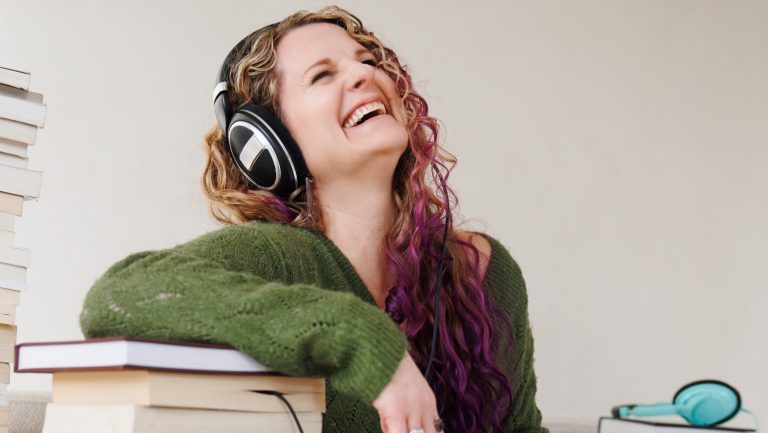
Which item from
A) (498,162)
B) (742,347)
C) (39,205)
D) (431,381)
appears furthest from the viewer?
(742,347)

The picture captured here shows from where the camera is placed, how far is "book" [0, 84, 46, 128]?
3.98 ft

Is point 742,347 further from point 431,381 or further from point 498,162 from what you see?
point 431,381

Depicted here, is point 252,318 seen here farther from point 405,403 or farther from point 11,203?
point 11,203

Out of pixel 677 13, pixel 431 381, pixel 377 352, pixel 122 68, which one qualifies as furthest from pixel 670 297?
pixel 377 352

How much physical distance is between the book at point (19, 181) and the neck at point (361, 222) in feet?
1.51

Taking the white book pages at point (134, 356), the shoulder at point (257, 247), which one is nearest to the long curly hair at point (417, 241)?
the shoulder at point (257, 247)

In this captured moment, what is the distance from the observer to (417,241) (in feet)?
4.79

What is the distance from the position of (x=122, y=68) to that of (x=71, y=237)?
14.3 inches

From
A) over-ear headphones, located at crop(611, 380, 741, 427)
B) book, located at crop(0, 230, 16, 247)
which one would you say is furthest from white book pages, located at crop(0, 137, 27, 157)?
over-ear headphones, located at crop(611, 380, 741, 427)

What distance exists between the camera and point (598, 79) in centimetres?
231

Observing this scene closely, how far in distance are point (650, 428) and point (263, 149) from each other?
738 millimetres

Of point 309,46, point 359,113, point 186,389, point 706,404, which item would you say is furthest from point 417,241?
point 186,389

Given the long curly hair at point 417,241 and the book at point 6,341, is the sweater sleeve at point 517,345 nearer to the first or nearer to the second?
the long curly hair at point 417,241

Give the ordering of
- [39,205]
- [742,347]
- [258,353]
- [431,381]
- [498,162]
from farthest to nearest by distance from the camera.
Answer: [742,347], [498,162], [39,205], [431,381], [258,353]
